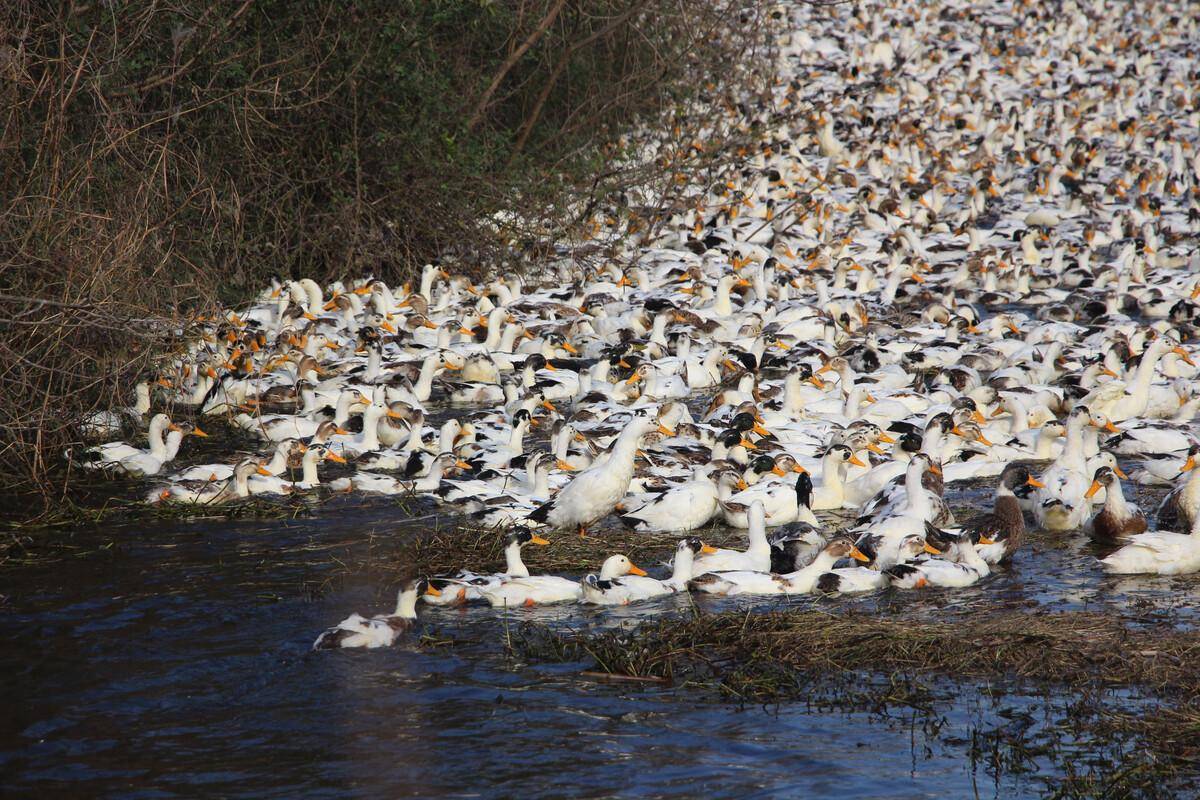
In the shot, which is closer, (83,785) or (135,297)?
(83,785)

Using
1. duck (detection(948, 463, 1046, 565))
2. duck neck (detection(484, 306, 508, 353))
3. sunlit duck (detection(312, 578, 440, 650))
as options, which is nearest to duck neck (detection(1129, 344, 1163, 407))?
duck (detection(948, 463, 1046, 565))

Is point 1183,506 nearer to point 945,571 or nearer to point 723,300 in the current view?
point 945,571

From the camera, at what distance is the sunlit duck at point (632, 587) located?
30.4 ft

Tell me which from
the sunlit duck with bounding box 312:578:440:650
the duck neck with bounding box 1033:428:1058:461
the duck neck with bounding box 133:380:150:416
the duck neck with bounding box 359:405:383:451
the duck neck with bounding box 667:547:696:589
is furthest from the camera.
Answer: the duck neck with bounding box 133:380:150:416

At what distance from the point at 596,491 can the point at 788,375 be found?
444 centimetres

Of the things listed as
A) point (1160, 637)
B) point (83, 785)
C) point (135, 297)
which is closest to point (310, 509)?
point (135, 297)

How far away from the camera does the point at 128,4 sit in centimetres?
1368

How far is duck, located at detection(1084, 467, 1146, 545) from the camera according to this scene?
34.0 feet

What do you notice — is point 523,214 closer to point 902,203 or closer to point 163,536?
point 902,203

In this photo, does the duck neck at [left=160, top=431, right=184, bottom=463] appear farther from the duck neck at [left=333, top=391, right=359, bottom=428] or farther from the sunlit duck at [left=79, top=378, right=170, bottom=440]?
the duck neck at [left=333, top=391, right=359, bottom=428]

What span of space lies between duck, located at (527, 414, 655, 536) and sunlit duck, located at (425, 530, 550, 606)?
137 cm

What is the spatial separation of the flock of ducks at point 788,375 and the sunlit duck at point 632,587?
0.01 m

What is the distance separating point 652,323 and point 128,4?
24.4 ft

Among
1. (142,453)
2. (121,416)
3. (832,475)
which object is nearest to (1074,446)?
(832,475)
